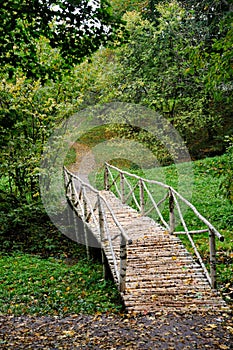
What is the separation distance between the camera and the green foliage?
621 centimetres

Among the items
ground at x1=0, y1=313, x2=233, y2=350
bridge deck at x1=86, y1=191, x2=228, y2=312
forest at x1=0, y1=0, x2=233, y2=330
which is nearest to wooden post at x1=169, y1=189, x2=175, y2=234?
bridge deck at x1=86, y1=191, x2=228, y2=312

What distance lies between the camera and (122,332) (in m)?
4.89

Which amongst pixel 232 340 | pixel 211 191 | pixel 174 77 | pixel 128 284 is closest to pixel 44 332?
pixel 128 284

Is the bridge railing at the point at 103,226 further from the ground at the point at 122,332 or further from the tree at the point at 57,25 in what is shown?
the tree at the point at 57,25

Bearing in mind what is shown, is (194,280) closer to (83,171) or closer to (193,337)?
(193,337)

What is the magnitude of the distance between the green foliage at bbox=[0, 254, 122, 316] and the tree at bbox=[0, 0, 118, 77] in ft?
12.5

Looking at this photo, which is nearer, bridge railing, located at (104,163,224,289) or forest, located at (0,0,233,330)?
forest, located at (0,0,233,330)

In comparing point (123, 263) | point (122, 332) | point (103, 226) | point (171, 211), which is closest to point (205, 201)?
point (171, 211)

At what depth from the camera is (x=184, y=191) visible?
13898mm

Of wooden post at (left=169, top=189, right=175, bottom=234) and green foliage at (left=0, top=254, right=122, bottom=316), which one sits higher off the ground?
wooden post at (left=169, top=189, right=175, bottom=234)

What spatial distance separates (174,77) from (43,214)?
927 cm

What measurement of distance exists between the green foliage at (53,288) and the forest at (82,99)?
0.02m

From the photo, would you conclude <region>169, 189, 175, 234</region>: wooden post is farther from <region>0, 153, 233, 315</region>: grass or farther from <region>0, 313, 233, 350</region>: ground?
<region>0, 313, 233, 350</region>: ground

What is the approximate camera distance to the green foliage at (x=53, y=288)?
6207 millimetres
